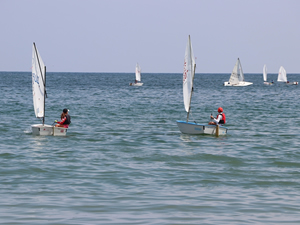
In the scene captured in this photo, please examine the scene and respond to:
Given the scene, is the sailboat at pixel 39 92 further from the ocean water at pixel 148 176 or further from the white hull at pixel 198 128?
the white hull at pixel 198 128

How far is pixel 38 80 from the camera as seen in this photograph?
1231 inches

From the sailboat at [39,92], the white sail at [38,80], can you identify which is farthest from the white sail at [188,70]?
the white sail at [38,80]

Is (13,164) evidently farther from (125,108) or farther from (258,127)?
(125,108)

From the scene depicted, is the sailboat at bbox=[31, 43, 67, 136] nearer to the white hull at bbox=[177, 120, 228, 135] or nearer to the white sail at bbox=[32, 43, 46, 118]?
the white sail at bbox=[32, 43, 46, 118]

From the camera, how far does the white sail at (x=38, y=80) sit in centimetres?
3071

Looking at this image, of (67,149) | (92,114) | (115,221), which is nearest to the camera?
(115,221)

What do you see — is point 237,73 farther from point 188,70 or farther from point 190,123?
point 190,123

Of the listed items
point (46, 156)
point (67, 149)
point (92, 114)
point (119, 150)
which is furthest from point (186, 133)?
point (92, 114)

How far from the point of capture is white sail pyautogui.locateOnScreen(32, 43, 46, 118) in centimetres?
3071

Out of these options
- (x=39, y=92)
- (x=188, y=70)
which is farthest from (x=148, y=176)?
(x=39, y=92)

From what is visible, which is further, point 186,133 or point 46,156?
point 186,133

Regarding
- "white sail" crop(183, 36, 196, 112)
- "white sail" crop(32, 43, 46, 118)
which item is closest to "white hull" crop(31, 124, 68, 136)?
"white sail" crop(32, 43, 46, 118)

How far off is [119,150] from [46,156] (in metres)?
4.31

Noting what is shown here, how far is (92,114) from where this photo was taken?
48625 millimetres
